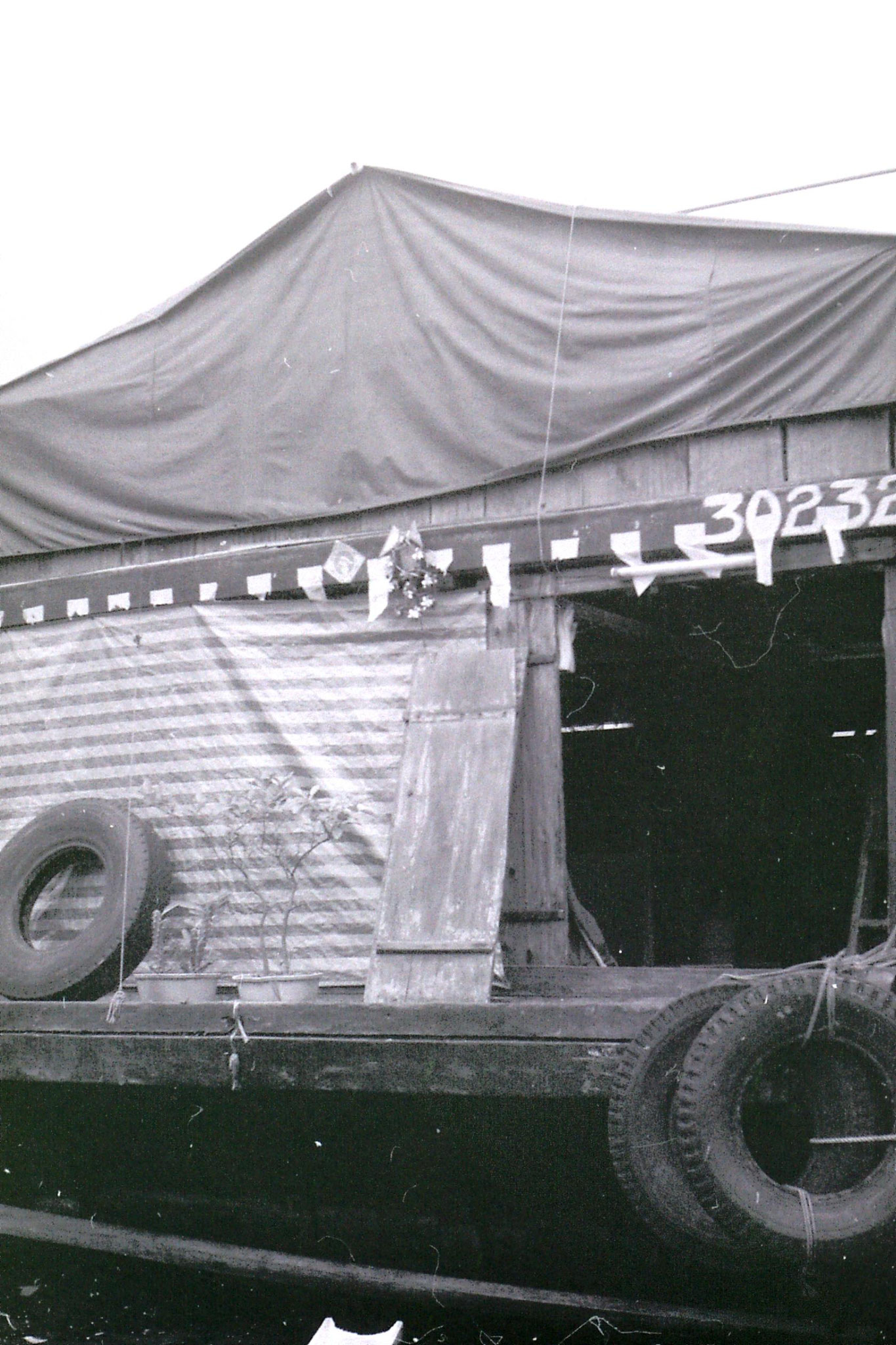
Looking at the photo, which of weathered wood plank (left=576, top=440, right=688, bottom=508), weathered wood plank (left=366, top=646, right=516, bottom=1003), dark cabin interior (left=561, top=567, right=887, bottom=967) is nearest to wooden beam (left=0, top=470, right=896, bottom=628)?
weathered wood plank (left=576, top=440, right=688, bottom=508)

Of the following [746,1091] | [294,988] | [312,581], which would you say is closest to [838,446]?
[312,581]

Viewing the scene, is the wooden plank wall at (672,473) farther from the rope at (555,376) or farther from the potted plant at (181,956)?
the potted plant at (181,956)

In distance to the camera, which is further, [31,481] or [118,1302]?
[31,481]

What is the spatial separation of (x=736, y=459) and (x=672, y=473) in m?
0.32

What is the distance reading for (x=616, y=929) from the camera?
10.1m

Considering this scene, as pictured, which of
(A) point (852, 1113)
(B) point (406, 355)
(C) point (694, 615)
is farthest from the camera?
(C) point (694, 615)

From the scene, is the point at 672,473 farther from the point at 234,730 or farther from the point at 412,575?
the point at 234,730

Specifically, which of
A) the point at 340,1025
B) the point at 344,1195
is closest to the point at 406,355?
the point at 340,1025

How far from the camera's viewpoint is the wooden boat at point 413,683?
5629 millimetres

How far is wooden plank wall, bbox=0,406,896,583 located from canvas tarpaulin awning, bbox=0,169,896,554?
0.31 ft

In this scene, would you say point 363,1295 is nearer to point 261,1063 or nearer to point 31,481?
point 261,1063

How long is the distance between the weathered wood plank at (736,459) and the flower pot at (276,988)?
2.94m

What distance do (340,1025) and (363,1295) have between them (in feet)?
4.04

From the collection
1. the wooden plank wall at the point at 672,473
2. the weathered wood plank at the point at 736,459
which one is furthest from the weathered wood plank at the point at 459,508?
the weathered wood plank at the point at 736,459
